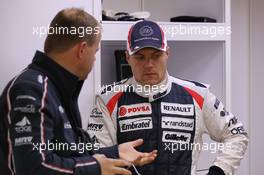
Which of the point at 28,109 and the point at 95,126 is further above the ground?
the point at 28,109

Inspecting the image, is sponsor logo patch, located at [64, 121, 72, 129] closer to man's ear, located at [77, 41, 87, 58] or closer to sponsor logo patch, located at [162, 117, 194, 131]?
man's ear, located at [77, 41, 87, 58]

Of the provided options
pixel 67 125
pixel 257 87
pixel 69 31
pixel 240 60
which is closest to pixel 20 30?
pixel 69 31

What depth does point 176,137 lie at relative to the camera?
5.38ft

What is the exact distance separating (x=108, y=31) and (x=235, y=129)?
0.67m

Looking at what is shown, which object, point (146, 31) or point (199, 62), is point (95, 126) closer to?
point (146, 31)

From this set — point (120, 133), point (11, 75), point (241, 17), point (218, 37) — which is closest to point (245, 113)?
point (241, 17)

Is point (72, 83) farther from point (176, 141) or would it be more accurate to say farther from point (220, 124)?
point (220, 124)

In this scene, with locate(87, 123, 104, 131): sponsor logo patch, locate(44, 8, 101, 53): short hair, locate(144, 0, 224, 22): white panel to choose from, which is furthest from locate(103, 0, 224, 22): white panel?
locate(44, 8, 101, 53): short hair

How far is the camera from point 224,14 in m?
2.00

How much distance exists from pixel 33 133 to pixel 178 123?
0.78m

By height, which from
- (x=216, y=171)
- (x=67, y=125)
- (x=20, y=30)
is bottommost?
(x=216, y=171)

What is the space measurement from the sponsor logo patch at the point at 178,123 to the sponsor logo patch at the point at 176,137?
0.08 feet

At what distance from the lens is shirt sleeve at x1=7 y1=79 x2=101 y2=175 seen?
0.99 meters

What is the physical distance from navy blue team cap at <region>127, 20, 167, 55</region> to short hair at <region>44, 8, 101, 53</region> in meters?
0.44
